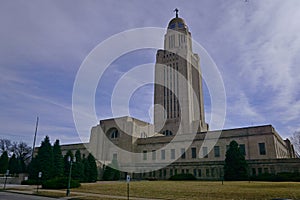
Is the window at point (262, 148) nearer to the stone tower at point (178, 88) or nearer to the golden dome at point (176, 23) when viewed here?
the stone tower at point (178, 88)

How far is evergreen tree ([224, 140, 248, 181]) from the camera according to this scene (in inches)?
1610

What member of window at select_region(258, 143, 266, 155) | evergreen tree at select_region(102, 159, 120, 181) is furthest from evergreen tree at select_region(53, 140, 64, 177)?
window at select_region(258, 143, 266, 155)

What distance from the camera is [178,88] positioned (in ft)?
268

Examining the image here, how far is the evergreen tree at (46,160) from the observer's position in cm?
3972

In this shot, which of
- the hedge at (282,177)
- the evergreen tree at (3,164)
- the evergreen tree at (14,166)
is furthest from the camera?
the evergreen tree at (3,164)

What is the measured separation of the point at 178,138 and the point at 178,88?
26458 mm

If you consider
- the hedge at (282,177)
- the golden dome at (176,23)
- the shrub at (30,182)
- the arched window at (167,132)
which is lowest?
the shrub at (30,182)

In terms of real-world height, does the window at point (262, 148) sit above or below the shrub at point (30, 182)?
above

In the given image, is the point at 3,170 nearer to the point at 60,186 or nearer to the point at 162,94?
the point at 60,186

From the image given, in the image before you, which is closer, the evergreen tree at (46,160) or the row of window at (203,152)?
the evergreen tree at (46,160)

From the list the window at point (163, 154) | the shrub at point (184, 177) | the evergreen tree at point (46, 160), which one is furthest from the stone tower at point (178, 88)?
the evergreen tree at point (46, 160)

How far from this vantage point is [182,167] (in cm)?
5412

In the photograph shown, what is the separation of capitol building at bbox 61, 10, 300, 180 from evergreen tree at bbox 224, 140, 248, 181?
19.3 feet

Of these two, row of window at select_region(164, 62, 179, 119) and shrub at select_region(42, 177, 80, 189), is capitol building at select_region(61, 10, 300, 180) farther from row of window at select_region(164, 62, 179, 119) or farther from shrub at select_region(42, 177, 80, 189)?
shrub at select_region(42, 177, 80, 189)
